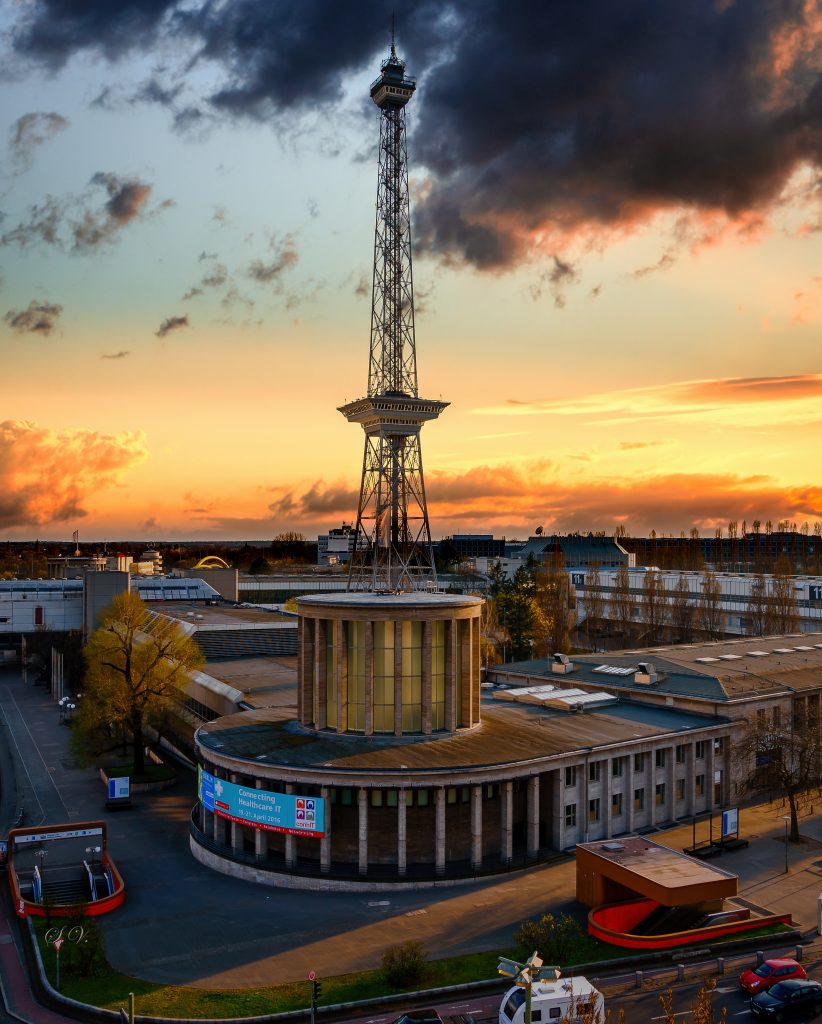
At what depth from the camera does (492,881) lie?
57.2 metres

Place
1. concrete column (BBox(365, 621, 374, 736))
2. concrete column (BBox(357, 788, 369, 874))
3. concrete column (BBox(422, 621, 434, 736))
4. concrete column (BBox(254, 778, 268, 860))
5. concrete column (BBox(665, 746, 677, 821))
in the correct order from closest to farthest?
concrete column (BBox(357, 788, 369, 874)) → concrete column (BBox(254, 778, 268, 860)) → concrete column (BBox(365, 621, 374, 736)) → concrete column (BBox(422, 621, 434, 736)) → concrete column (BBox(665, 746, 677, 821))

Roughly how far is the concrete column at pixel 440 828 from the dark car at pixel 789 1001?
20699mm

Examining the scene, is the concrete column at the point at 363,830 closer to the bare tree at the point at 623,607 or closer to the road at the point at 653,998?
the road at the point at 653,998

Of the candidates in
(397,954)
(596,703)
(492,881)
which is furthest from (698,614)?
(397,954)

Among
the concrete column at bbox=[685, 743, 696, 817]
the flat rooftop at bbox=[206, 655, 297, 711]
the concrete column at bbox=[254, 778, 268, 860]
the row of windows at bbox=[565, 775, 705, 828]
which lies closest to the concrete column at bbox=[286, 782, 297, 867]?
the concrete column at bbox=[254, 778, 268, 860]

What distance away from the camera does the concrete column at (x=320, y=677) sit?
68.0 m

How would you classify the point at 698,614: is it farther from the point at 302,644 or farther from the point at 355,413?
the point at 302,644

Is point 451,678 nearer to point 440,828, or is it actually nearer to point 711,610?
point 440,828

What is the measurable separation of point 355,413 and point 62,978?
5698cm

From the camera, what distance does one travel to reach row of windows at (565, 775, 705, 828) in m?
63.3

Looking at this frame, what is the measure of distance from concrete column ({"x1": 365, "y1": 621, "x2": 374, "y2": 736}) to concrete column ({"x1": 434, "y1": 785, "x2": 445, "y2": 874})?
9.48m

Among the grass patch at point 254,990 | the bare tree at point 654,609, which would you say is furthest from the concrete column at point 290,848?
the bare tree at point 654,609

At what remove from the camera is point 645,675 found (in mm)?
82375

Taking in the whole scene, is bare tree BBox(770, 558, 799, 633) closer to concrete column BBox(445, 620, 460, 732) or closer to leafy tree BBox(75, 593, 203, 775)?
leafy tree BBox(75, 593, 203, 775)
